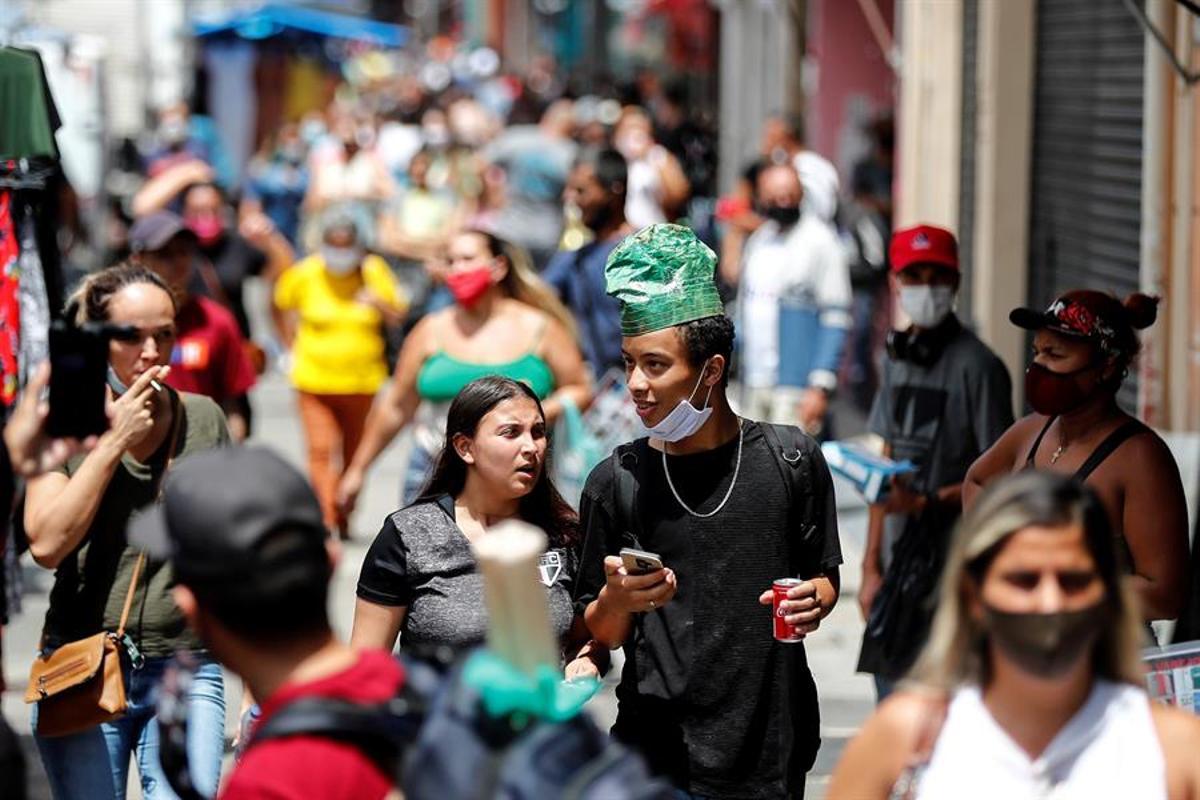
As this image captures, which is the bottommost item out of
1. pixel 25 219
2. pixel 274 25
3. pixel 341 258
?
pixel 341 258

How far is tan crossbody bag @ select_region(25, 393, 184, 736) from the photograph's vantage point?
5234 millimetres

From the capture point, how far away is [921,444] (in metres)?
6.85

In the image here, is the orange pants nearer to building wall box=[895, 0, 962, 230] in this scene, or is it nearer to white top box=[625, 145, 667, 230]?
building wall box=[895, 0, 962, 230]

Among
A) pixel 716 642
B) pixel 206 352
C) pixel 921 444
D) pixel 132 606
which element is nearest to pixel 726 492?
pixel 716 642

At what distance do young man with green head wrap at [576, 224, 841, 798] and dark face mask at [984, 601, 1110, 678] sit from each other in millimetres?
1379

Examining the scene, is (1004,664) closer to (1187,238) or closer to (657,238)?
(657,238)

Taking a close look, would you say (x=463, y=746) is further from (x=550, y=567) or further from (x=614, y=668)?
(x=614, y=668)

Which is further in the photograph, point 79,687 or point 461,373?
point 461,373

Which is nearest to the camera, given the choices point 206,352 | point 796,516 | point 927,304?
point 796,516

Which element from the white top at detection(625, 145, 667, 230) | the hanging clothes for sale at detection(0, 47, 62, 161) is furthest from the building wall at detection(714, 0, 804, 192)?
the hanging clothes for sale at detection(0, 47, 62, 161)

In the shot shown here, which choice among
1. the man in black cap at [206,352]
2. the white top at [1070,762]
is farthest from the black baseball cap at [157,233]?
the white top at [1070,762]

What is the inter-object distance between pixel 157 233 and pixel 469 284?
115 centimetres

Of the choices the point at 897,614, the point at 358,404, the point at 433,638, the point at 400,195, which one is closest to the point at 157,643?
the point at 433,638

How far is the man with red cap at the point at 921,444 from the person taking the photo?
669cm
